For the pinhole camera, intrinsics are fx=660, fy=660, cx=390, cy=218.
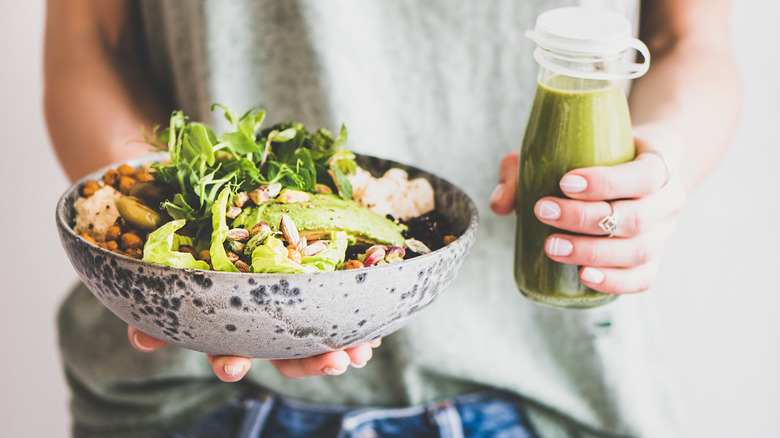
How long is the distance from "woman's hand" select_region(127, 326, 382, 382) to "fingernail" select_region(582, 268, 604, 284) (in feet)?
0.89

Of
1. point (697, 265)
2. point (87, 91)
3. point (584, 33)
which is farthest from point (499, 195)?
point (697, 265)

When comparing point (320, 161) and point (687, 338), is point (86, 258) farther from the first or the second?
point (687, 338)

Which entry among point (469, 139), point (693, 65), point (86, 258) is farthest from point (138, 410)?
point (693, 65)

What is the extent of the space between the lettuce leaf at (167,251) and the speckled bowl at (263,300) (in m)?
0.02

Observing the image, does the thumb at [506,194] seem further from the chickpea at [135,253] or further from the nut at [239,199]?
the chickpea at [135,253]

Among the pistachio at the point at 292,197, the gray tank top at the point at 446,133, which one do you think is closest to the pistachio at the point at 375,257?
the pistachio at the point at 292,197

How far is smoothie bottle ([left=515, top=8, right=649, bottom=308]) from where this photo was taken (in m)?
0.76

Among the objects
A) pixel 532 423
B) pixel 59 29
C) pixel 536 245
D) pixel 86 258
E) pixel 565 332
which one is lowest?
pixel 532 423

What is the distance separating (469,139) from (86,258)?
29.1 inches

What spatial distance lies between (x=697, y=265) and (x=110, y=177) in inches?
64.2

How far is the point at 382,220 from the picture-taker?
0.76m

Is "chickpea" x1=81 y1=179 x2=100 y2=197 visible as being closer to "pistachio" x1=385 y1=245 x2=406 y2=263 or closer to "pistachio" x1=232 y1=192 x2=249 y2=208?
"pistachio" x1=232 y1=192 x2=249 y2=208

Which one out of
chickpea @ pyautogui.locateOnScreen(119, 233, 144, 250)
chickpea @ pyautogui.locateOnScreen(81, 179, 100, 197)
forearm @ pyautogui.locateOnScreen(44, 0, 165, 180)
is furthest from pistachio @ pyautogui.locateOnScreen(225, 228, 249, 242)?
forearm @ pyautogui.locateOnScreen(44, 0, 165, 180)

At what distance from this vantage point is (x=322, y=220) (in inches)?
27.5
